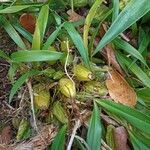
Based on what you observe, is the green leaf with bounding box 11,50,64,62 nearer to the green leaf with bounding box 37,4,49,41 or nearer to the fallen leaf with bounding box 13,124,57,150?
the green leaf with bounding box 37,4,49,41

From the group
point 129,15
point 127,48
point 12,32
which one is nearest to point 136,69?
point 127,48

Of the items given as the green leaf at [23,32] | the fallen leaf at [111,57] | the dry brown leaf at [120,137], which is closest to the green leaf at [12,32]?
the green leaf at [23,32]

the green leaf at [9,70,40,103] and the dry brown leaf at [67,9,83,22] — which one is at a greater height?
the dry brown leaf at [67,9,83,22]

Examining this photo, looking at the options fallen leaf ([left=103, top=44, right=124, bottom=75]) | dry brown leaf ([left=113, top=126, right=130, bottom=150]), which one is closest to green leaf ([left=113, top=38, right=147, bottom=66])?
fallen leaf ([left=103, top=44, right=124, bottom=75])

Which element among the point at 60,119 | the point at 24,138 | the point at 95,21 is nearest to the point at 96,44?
the point at 95,21

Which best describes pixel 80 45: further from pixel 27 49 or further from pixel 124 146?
pixel 124 146

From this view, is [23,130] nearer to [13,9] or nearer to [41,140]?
[41,140]

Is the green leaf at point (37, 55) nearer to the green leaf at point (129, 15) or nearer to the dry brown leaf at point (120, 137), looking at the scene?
the green leaf at point (129, 15)
